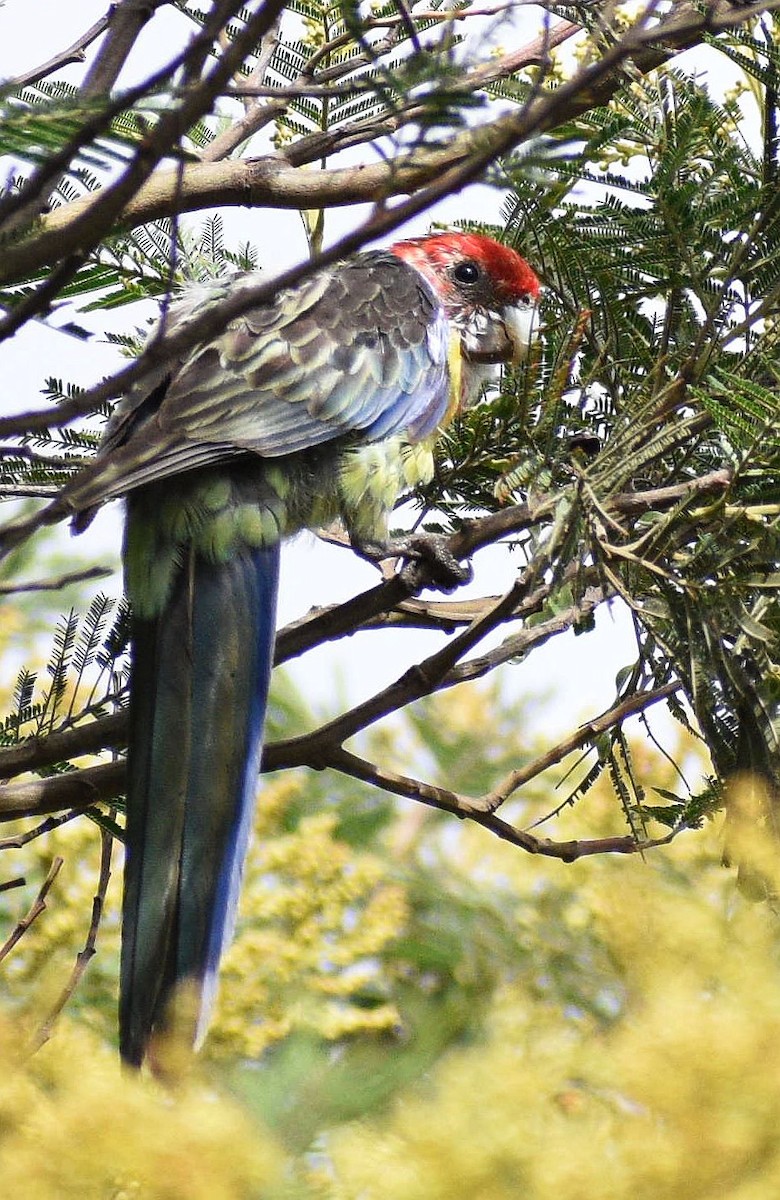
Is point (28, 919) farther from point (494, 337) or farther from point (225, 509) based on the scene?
point (494, 337)

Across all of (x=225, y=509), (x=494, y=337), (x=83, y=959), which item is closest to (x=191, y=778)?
(x=83, y=959)

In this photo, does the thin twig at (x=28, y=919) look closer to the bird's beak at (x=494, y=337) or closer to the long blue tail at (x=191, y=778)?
the long blue tail at (x=191, y=778)

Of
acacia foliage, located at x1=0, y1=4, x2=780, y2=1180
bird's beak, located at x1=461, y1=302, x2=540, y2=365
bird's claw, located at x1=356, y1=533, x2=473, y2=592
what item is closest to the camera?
acacia foliage, located at x1=0, y1=4, x2=780, y2=1180

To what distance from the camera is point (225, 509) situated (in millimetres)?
2219

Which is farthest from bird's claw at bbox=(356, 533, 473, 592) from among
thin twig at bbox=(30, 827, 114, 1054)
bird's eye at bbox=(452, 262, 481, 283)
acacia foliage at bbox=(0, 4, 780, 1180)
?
bird's eye at bbox=(452, 262, 481, 283)

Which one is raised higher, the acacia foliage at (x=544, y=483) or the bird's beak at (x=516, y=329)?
the bird's beak at (x=516, y=329)

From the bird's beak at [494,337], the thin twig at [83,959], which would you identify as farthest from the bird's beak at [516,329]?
the thin twig at [83,959]

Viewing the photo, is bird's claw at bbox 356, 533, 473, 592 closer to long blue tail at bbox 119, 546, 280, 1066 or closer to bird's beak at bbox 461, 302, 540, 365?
long blue tail at bbox 119, 546, 280, 1066

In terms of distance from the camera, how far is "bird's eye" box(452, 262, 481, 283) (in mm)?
2926

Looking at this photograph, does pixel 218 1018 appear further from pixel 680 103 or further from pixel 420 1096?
pixel 680 103

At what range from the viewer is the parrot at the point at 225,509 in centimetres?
187

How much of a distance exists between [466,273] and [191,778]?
1.43m

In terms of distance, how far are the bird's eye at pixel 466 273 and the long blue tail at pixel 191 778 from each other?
103 cm

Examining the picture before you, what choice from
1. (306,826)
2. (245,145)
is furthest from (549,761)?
(245,145)
